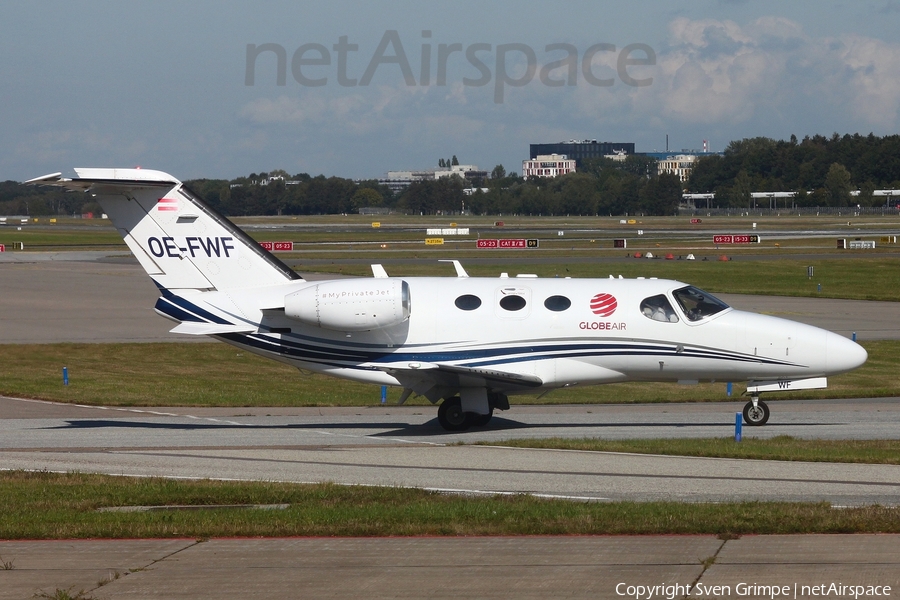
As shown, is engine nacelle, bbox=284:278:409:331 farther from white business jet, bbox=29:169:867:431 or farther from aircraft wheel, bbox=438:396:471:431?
aircraft wheel, bbox=438:396:471:431

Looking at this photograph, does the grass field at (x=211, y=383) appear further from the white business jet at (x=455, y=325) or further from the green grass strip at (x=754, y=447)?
the green grass strip at (x=754, y=447)

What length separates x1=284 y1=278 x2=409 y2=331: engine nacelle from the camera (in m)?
20.3

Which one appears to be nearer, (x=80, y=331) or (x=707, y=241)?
(x=80, y=331)

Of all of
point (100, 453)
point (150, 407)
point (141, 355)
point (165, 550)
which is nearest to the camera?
point (165, 550)

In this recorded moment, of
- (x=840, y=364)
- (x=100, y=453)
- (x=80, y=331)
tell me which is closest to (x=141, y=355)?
(x=80, y=331)

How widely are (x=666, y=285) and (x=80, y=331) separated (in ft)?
82.8

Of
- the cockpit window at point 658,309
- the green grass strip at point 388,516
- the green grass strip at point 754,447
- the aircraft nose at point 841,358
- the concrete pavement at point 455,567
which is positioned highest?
the cockpit window at point 658,309

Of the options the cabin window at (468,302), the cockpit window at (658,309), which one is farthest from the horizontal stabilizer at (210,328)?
the cockpit window at (658,309)

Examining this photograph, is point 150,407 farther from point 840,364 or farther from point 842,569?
point 842,569

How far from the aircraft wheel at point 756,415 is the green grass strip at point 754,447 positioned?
6.10ft

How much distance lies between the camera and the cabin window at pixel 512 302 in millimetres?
20641

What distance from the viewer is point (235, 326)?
68.7 ft

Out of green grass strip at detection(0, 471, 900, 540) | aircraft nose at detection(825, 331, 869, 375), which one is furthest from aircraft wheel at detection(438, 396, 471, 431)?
green grass strip at detection(0, 471, 900, 540)

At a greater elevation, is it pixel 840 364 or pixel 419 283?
pixel 419 283
